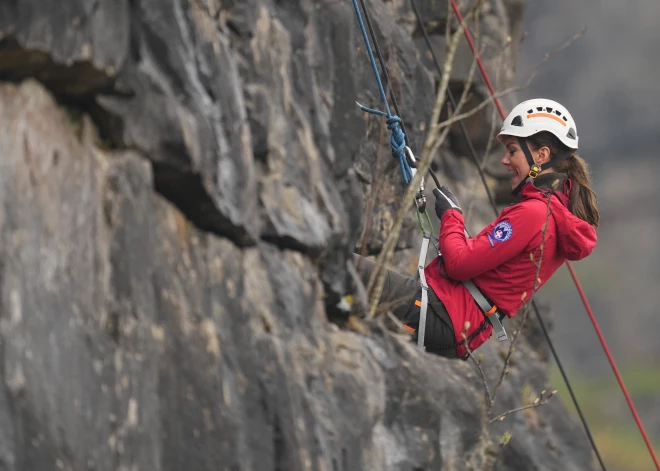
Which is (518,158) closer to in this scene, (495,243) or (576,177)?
(576,177)

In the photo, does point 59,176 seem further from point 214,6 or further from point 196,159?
point 214,6

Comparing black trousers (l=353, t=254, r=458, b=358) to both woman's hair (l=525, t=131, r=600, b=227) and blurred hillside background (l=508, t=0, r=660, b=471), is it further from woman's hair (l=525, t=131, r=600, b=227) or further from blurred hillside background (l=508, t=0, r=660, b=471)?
blurred hillside background (l=508, t=0, r=660, b=471)

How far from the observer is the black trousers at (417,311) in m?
5.68

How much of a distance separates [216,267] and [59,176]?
100 cm

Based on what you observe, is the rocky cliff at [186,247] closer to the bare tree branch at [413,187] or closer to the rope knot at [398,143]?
the bare tree branch at [413,187]

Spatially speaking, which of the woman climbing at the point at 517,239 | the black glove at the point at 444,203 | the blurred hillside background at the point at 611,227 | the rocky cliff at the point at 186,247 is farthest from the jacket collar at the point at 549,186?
the blurred hillside background at the point at 611,227

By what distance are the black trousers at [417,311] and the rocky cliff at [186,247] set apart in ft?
0.96

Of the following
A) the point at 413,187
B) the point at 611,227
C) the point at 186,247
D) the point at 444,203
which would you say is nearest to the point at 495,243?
the point at 444,203

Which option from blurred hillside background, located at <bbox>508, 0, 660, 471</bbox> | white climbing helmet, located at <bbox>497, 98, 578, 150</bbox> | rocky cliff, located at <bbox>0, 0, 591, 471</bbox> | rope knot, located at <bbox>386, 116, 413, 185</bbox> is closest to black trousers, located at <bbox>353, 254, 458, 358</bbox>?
rocky cliff, located at <bbox>0, 0, 591, 471</bbox>

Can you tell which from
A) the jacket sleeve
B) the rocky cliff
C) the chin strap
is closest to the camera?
the rocky cliff

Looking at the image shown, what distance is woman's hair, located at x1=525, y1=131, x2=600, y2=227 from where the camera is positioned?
5.62m

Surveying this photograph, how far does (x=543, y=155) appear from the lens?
571 cm

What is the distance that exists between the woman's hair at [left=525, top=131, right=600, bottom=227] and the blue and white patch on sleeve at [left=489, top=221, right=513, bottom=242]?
43cm

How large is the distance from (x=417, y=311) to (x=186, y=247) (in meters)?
1.76
